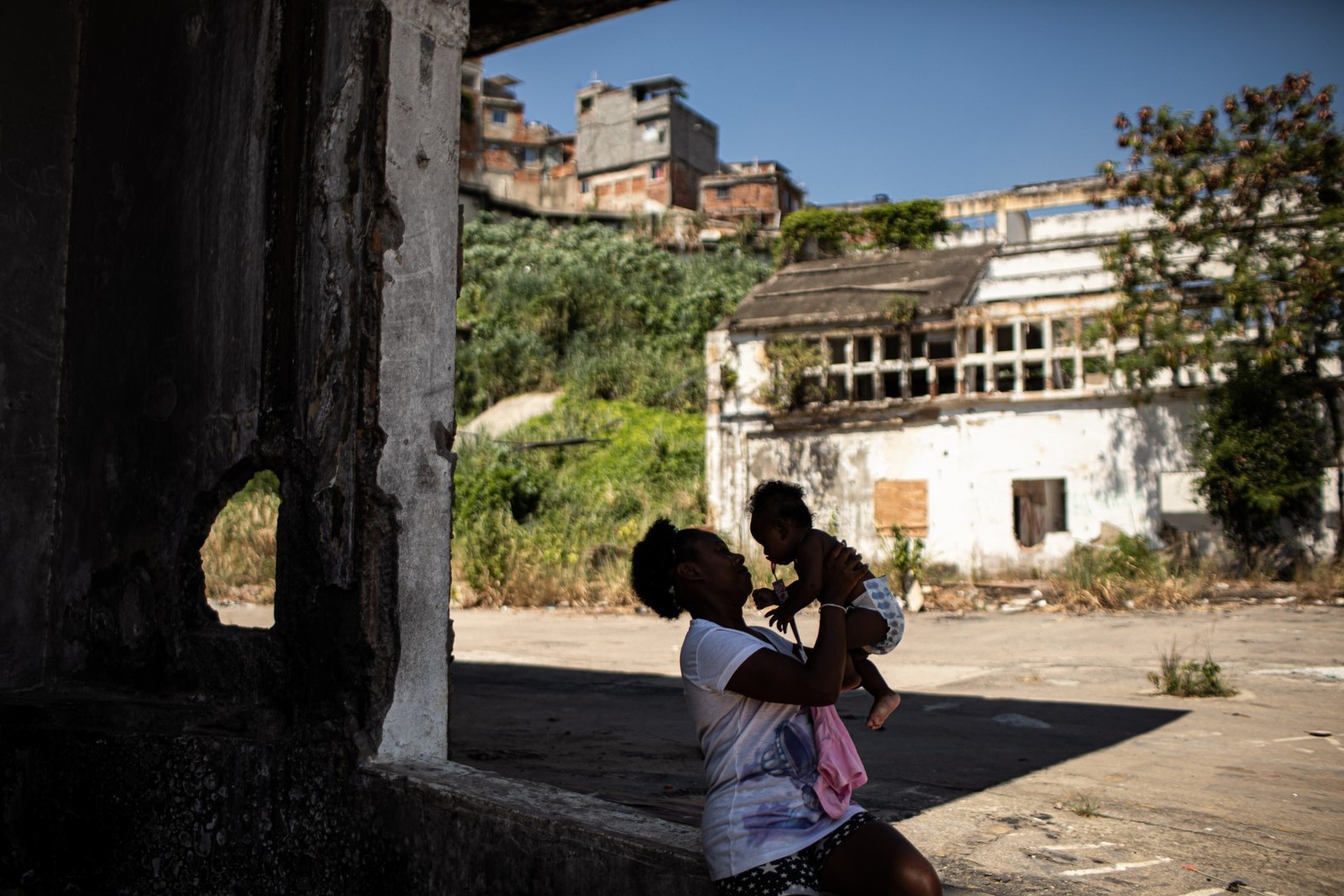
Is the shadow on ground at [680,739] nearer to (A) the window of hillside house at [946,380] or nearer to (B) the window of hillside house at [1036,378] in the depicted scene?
(B) the window of hillside house at [1036,378]

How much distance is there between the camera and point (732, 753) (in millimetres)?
2408

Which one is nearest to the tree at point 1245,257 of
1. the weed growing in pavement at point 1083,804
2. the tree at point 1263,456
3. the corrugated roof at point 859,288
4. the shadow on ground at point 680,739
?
the tree at point 1263,456

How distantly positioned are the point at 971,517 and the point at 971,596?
2428mm

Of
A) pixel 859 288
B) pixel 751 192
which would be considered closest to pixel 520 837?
pixel 859 288

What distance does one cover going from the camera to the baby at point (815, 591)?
241cm

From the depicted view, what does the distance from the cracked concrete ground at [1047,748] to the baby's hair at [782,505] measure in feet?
3.79

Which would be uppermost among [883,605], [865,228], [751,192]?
[751,192]

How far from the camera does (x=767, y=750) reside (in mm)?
2395

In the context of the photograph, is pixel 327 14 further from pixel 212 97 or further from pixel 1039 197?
pixel 1039 197

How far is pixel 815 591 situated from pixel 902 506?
15492 millimetres

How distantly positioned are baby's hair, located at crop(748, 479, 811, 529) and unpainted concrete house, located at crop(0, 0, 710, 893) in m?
0.81

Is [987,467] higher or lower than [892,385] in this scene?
lower

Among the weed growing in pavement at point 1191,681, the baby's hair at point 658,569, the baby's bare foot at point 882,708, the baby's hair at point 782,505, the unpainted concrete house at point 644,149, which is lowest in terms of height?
the weed growing in pavement at point 1191,681

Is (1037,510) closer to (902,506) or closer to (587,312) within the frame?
(902,506)
